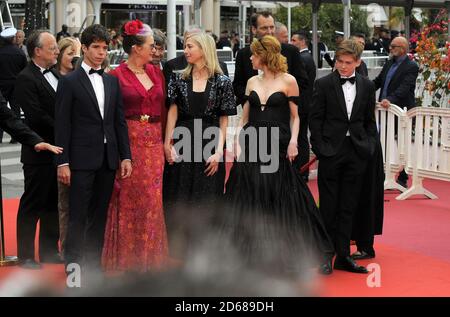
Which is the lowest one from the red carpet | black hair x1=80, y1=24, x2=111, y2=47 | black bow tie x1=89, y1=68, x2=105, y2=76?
the red carpet

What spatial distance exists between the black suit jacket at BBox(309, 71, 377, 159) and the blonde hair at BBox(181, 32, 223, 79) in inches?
34.9

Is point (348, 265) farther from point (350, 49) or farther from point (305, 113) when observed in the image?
point (305, 113)

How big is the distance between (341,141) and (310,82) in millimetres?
4120

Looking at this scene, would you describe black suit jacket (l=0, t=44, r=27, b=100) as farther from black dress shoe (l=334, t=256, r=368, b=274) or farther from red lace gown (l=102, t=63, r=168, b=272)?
black dress shoe (l=334, t=256, r=368, b=274)

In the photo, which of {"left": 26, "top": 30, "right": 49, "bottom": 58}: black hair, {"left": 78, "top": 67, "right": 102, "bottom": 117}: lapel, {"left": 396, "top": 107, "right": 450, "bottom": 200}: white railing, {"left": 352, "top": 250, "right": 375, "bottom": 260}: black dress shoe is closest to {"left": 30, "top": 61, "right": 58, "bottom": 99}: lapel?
{"left": 26, "top": 30, "right": 49, "bottom": 58}: black hair

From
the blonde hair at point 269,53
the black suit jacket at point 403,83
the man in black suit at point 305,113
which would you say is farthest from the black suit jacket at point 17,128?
the black suit jacket at point 403,83

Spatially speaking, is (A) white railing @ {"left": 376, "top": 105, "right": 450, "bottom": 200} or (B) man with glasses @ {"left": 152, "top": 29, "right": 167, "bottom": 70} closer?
(B) man with glasses @ {"left": 152, "top": 29, "right": 167, "bottom": 70}

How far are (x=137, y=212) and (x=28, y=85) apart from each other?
1412mm

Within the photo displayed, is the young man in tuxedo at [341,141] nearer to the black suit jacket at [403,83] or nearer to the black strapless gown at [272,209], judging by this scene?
the black strapless gown at [272,209]

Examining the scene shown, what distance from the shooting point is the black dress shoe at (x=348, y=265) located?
25.0ft

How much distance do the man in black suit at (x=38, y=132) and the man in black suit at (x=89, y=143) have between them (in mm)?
769

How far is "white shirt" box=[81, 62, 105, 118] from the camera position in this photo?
7.05 meters
